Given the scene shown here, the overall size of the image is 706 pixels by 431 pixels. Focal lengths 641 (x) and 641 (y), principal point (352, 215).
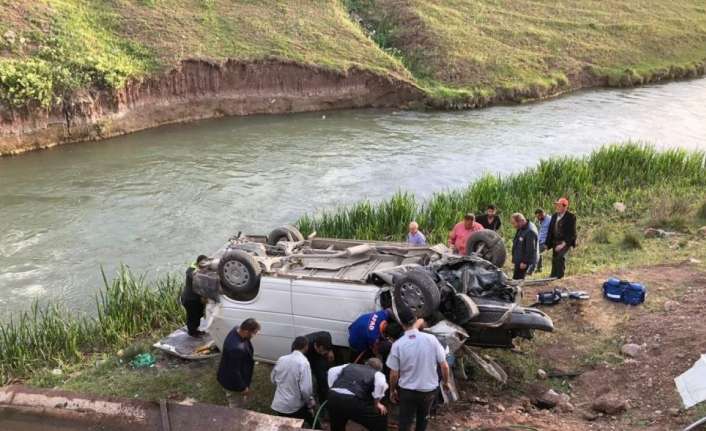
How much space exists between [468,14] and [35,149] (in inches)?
1099

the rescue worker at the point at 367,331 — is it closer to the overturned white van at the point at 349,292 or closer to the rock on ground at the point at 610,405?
the overturned white van at the point at 349,292

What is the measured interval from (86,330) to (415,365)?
6.81 metres

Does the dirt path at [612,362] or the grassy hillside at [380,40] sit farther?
the grassy hillside at [380,40]

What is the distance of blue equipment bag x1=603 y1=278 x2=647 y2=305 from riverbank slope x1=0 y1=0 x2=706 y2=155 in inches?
843

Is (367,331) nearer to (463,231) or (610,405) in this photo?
(610,405)

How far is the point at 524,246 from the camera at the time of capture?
10602 millimetres

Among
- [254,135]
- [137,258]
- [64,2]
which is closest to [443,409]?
[137,258]

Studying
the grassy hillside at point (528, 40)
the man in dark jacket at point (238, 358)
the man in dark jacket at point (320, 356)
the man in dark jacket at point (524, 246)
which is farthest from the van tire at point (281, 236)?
the grassy hillside at point (528, 40)

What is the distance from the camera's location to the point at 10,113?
915 inches

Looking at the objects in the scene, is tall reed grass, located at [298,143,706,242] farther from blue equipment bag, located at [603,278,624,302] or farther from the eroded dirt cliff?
the eroded dirt cliff

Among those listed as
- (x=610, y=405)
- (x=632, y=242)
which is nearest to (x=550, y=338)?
(x=610, y=405)

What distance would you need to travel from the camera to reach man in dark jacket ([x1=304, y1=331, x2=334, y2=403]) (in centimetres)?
738

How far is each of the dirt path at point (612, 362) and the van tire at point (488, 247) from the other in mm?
1287

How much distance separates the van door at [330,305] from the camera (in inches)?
313
